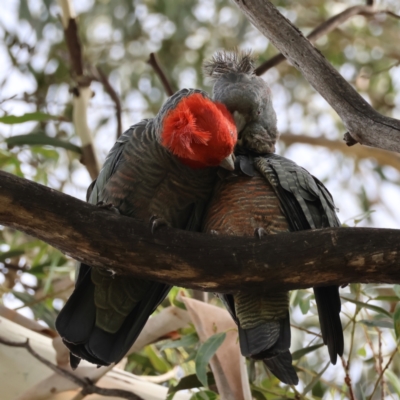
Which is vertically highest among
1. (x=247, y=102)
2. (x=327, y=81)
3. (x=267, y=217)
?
(x=247, y=102)

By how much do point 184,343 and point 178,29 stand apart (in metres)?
2.51

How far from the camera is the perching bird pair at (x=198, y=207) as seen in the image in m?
1.95

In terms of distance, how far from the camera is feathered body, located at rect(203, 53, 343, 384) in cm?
194

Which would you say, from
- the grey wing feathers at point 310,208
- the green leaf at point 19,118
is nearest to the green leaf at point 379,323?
the grey wing feathers at point 310,208

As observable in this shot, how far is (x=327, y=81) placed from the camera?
5.84 feet

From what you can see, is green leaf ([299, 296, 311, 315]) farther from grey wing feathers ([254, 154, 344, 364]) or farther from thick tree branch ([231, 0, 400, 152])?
thick tree branch ([231, 0, 400, 152])

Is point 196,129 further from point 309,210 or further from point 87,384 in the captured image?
point 87,384

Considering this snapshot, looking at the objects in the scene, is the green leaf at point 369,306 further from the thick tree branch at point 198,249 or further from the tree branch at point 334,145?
the tree branch at point 334,145

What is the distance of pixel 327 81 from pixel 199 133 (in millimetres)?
408

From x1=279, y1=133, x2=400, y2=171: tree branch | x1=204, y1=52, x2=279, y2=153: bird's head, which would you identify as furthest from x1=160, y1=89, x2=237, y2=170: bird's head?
x1=279, y1=133, x2=400, y2=171: tree branch

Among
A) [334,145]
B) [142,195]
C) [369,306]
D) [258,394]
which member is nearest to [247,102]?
[142,195]

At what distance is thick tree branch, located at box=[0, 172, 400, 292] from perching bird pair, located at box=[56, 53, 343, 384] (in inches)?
10.1

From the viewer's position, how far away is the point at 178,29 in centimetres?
421

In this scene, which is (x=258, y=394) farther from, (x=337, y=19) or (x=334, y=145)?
(x=334, y=145)
